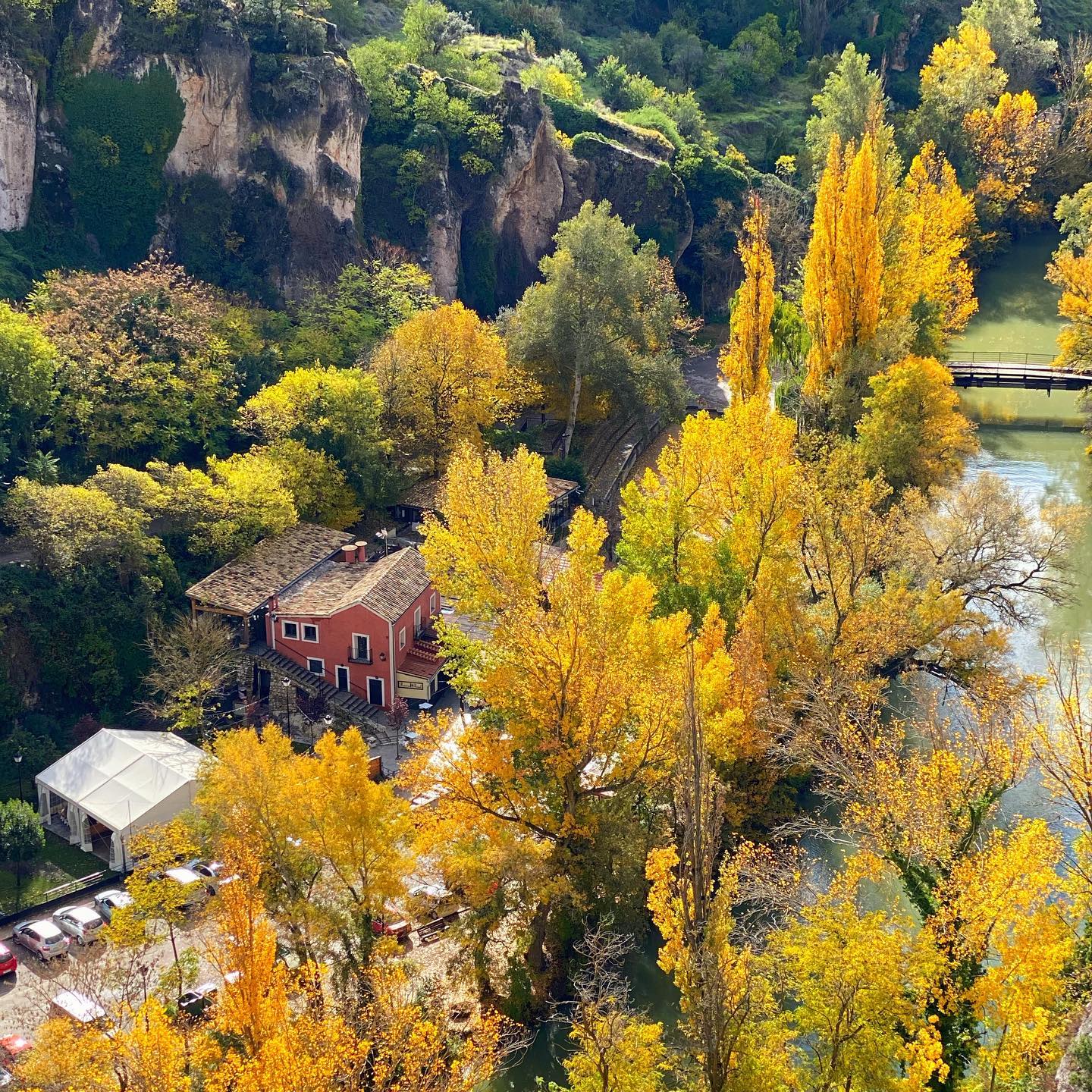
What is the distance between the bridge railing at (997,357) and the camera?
6275 centimetres

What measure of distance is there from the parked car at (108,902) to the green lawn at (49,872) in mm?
1346

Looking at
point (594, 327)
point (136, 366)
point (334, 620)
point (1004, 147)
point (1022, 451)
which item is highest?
point (1004, 147)

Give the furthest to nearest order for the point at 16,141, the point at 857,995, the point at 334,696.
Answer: the point at 16,141, the point at 334,696, the point at 857,995

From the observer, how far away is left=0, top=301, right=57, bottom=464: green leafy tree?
39.0 metres

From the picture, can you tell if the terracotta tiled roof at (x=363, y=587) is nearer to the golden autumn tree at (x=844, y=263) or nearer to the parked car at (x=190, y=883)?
the parked car at (x=190, y=883)

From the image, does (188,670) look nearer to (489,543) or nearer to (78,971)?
(489,543)

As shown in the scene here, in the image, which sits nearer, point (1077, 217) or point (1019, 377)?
point (1019, 377)

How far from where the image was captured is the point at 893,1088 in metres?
20.7

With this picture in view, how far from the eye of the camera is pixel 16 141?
46312 mm

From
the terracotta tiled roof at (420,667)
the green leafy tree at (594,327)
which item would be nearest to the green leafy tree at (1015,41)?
the green leafy tree at (594,327)

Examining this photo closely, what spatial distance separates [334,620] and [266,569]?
343cm

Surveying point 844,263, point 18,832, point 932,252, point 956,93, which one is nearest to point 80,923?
point 18,832

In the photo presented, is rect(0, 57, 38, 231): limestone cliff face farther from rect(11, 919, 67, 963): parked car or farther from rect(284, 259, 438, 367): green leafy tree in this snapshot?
rect(11, 919, 67, 963): parked car

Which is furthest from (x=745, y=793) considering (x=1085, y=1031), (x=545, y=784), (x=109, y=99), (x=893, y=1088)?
(x=109, y=99)
